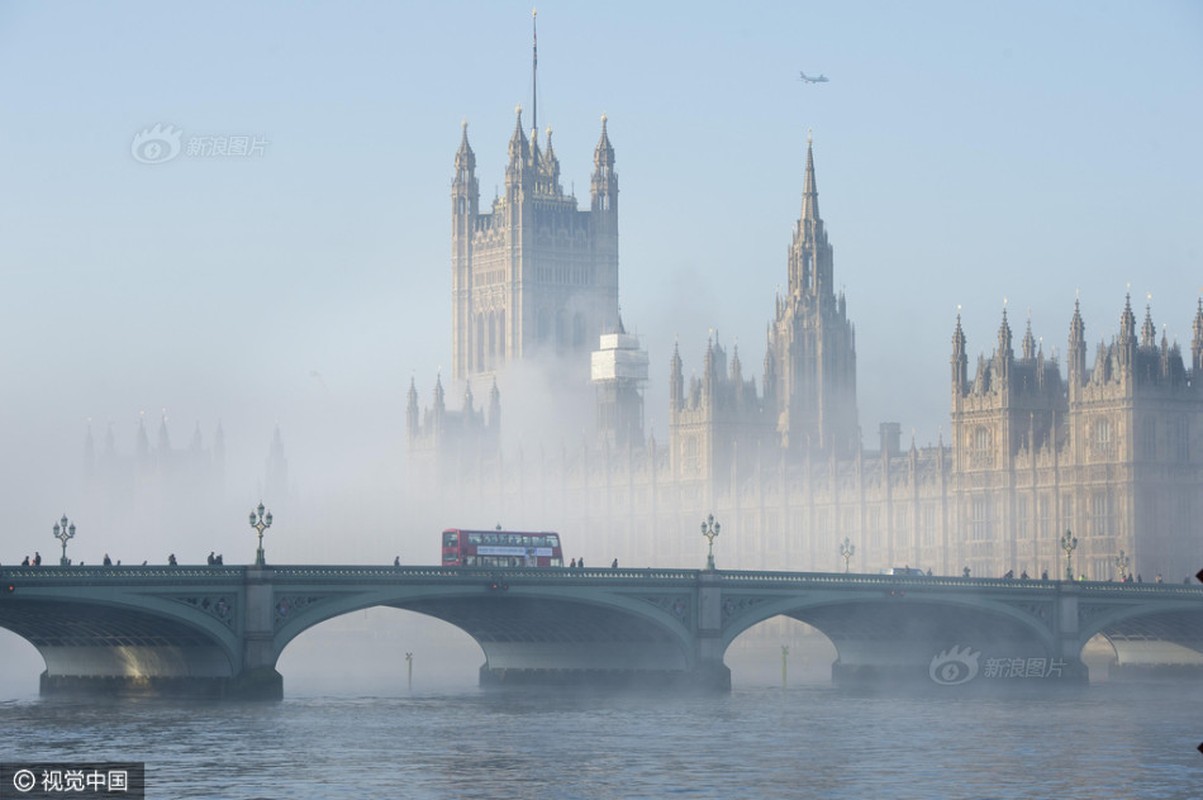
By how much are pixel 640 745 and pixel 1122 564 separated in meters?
61.2

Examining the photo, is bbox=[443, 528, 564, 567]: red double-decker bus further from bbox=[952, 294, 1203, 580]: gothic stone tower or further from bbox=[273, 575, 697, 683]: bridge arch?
bbox=[952, 294, 1203, 580]: gothic stone tower

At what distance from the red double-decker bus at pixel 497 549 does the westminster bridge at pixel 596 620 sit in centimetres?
442

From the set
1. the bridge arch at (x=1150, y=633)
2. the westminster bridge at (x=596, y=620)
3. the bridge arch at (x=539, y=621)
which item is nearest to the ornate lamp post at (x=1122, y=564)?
the bridge arch at (x=1150, y=633)

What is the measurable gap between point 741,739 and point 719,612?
2284 cm

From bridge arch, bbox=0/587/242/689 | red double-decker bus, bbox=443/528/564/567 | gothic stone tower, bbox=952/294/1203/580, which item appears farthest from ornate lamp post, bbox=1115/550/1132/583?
bridge arch, bbox=0/587/242/689

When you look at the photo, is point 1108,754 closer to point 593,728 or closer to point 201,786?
point 593,728

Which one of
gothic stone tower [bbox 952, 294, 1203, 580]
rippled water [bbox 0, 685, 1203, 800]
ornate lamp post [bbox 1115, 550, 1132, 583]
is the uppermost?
gothic stone tower [bbox 952, 294, 1203, 580]

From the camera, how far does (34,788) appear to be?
73750 millimetres

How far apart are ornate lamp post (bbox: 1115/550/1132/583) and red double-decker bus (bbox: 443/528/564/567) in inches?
1197

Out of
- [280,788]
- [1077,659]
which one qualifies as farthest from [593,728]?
[1077,659]

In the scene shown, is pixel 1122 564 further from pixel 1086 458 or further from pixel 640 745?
pixel 640 745

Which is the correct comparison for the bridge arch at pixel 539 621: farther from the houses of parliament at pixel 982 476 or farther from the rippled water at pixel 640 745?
the houses of parliament at pixel 982 476

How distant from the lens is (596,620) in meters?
117

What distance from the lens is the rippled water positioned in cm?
7744
